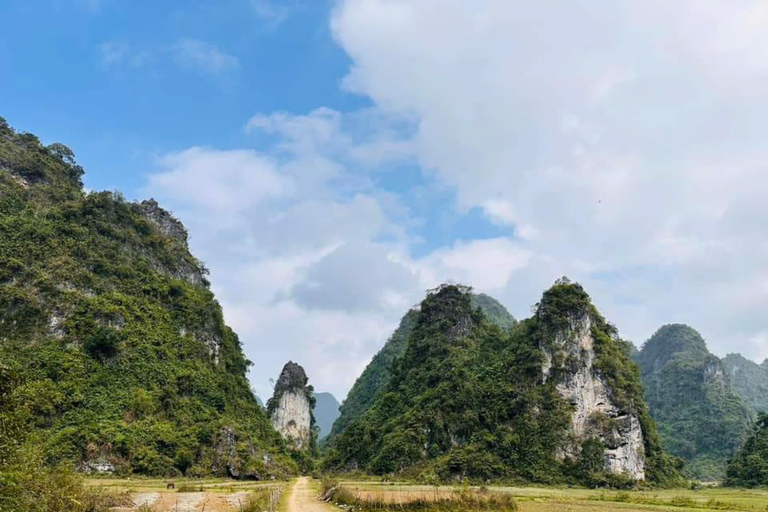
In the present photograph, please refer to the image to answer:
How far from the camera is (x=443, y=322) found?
6906 centimetres

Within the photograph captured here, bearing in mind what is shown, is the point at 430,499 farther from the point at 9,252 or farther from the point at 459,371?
the point at 9,252

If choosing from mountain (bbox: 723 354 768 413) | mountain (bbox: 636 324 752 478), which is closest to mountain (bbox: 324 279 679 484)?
mountain (bbox: 636 324 752 478)

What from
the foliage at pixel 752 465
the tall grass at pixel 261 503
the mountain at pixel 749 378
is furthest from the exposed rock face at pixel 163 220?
the mountain at pixel 749 378

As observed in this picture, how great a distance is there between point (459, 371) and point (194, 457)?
28.0 m

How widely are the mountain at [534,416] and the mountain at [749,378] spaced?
111 metres

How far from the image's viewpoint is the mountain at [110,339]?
135ft

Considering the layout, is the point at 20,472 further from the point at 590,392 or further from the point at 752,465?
the point at 752,465

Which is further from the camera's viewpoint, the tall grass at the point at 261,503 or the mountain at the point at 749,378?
the mountain at the point at 749,378

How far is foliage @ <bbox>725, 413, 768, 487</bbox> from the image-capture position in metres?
50.4

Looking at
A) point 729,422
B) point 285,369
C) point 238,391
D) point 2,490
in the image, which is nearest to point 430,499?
point 2,490

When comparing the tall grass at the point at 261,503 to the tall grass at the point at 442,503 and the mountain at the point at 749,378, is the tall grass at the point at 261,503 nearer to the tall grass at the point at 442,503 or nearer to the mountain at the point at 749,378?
the tall grass at the point at 442,503

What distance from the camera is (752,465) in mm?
52000

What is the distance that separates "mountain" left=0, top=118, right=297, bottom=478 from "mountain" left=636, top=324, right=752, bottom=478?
66493 mm

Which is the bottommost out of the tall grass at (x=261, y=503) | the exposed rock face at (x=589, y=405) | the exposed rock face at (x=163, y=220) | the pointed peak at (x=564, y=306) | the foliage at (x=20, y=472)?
the tall grass at (x=261, y=503)
